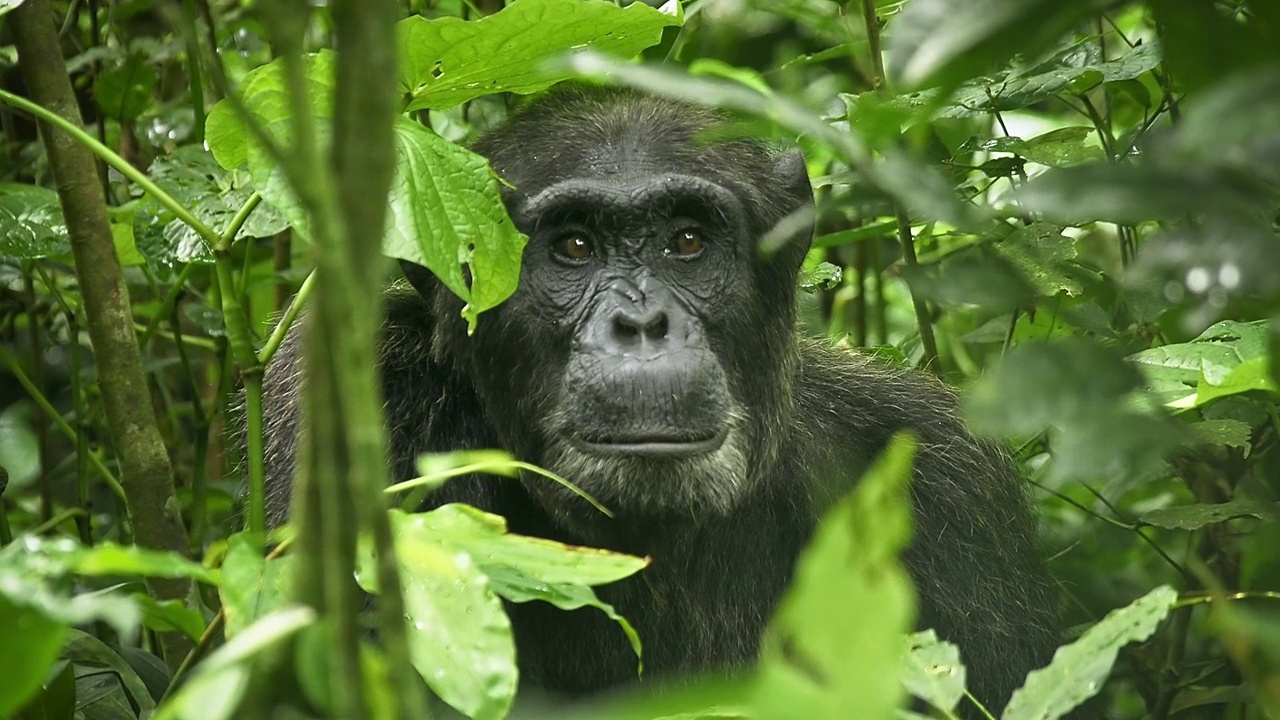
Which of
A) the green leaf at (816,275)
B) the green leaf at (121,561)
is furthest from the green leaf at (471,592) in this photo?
the green leaf at (816,275)

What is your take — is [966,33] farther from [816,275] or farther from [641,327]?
[816,275]

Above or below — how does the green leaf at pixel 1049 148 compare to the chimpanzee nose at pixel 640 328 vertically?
above

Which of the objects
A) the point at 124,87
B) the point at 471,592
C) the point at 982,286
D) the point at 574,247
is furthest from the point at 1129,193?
the point at 124,87

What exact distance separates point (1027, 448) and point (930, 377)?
484mm

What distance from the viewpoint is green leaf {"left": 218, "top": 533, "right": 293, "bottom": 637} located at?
6.60 feet

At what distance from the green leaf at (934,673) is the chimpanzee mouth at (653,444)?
1648mm

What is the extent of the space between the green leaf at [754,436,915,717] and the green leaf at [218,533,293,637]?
0.91 m

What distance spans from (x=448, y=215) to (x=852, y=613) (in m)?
2.11

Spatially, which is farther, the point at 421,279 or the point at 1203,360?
the point at 421,279

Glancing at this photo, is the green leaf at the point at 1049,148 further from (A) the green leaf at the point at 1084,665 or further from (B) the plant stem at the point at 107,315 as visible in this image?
(B) the plant stem at the point at 107,315

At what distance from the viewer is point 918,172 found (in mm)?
1512

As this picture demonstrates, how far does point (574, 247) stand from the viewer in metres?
4.43

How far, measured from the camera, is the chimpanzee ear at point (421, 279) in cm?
453

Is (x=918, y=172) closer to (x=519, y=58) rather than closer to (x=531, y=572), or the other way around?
(x=531, y=572)
